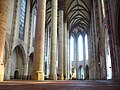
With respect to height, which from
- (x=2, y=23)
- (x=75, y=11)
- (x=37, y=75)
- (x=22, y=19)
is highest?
(x=75, y=11)

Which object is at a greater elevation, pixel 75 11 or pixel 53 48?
pixel 75 11

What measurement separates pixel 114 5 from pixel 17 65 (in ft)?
47.6

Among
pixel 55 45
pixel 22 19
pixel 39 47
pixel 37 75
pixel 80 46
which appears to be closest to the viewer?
pixel 37 75

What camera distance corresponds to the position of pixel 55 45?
582 inches

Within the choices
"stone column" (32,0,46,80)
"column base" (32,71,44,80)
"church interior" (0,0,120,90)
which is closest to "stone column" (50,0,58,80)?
"church interior" (0,0,120,90)

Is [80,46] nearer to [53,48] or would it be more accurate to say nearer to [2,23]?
[53,48]

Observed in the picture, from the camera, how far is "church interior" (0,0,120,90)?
6.66 metres

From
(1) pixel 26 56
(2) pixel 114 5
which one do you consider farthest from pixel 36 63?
(1) pixel 26 56

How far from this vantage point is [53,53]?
47.3 ft

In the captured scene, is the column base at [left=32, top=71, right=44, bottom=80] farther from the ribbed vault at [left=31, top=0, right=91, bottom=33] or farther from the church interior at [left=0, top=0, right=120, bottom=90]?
the ribbed vault at [left=31, top=0, right=91, bottom=33]

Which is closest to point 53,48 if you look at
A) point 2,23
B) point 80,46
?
point 2,23

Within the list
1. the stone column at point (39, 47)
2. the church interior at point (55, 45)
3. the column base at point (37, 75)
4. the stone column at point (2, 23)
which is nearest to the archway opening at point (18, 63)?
the church interior at point (55, 45)

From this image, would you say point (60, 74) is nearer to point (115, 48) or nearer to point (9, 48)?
point (9, 48)

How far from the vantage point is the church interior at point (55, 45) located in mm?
6660
